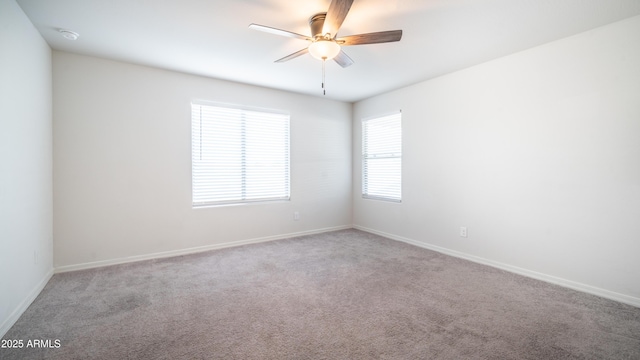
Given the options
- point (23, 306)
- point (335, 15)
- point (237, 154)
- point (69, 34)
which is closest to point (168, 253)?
point (23, 306)

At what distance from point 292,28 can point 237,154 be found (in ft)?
7.35

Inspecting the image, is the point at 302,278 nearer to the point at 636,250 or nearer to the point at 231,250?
the point at 231,250

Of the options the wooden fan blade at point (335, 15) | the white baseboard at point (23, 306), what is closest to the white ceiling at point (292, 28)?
the wooden fan blade at point (335, 15)

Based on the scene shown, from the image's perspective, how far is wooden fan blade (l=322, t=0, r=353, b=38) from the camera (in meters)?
1.88

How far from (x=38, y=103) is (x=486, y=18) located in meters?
4.23

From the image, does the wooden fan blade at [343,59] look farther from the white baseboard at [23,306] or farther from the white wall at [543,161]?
the white baseboard at [23,306]

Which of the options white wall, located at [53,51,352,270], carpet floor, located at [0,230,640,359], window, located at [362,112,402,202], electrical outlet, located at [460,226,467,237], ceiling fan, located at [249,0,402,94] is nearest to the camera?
carpet floor, located at [0,230,640,359]

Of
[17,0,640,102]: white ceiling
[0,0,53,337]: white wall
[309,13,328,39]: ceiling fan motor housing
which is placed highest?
[17,0,640,102]: white ceiling

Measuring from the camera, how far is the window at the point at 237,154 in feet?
13.1

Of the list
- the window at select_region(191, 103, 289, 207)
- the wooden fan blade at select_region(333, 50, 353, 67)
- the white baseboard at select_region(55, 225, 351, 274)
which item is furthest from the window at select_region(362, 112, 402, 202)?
the wooden fan blade at select_region(333, 50, 353, 67)

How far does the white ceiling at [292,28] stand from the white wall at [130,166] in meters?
0.31

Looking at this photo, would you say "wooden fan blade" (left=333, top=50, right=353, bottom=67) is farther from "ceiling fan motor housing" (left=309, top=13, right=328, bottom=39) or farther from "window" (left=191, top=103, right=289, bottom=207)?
"window" (left=191, top=103, right=289, bottom=207)

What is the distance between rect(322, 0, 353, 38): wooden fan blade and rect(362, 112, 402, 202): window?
104 inches

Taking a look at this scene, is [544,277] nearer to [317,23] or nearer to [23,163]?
[317,23]
